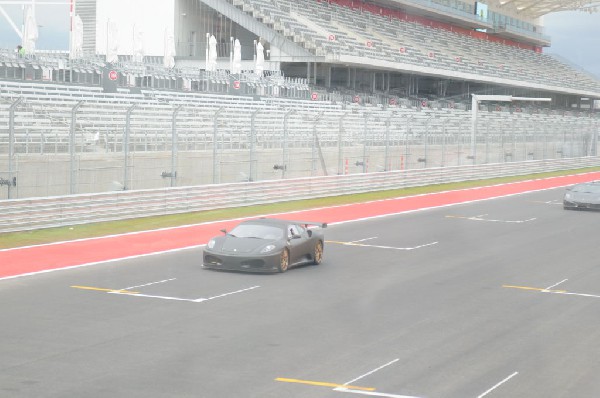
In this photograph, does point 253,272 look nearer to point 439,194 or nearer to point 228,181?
point 228,181

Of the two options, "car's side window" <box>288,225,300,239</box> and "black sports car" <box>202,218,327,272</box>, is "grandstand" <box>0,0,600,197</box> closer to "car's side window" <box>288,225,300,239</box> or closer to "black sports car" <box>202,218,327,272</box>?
"black sports car" <box>202,218,327,272</box>

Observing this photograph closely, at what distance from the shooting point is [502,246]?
24.6m

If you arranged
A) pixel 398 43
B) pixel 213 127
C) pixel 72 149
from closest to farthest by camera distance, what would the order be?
pixel 72 149 < pixel 213 127 < pixel 398 43

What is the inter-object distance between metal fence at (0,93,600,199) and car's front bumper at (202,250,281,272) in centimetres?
693

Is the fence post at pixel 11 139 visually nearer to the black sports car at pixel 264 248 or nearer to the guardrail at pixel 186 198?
the guardrail at pixel 186 198

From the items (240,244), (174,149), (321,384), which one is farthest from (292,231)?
(174,149)

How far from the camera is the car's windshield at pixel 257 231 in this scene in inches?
767

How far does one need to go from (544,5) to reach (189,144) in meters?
88.4

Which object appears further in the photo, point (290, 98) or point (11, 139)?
point (290, 98)

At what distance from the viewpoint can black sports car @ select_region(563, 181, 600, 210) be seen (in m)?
36.2

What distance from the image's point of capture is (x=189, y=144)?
101 feet

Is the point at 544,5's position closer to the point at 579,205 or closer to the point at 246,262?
the point at 579,205

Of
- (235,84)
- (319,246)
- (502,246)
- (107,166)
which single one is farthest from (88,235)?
(235,84)

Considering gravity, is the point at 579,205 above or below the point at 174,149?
below
